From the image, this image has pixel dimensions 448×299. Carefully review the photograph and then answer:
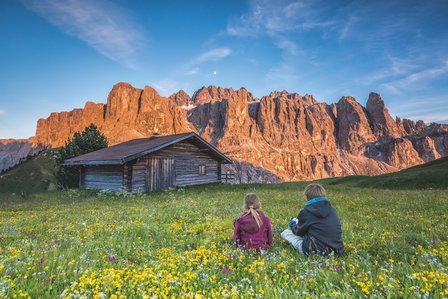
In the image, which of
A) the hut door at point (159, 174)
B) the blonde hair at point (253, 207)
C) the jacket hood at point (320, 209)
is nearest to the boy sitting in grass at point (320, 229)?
the jacket hood at point (320, 209)

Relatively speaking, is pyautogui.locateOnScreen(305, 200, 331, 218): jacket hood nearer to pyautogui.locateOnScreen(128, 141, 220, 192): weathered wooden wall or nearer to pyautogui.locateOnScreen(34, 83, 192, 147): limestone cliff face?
pyautogui.locateOnScreen(128, 141, 220, 192): weathered wooden wall

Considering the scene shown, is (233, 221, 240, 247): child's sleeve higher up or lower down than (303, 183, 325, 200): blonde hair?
lower down

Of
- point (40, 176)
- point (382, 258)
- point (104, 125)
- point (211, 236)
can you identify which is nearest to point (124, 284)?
point (211, 236)

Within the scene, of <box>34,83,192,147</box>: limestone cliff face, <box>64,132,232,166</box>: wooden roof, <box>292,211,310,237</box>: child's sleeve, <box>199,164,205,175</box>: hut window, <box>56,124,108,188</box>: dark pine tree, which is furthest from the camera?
<box>34,83,192,147</box>: limestone cliff face

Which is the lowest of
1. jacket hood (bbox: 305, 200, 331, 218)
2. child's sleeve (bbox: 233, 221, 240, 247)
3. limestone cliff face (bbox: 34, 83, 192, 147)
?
child's sleeve (bbox: 233, 221, 240, 247)

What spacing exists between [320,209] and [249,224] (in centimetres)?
166

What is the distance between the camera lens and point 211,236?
6727 mm

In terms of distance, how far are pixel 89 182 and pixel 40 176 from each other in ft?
154

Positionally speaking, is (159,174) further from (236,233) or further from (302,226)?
(302,226)

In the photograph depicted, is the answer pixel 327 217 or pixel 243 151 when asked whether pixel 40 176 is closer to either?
pixel 327 217

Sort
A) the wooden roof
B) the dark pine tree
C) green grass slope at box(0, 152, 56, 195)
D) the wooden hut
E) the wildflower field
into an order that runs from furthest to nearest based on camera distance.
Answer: green grass slope at box(0, 152, 56, 195) → the dark pine tree → the wooden hut → the wooden roof → the wildflower field

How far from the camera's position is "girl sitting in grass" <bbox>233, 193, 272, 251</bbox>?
559 cm

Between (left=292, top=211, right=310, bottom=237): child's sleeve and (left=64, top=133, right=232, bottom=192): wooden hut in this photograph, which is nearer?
(left=292, top=211, right=310, bottom=237): child's sleeve

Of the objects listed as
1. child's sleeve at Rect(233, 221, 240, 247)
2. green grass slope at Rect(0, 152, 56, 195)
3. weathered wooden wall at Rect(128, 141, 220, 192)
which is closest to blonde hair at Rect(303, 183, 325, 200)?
child's sleeve at Rect(233, 221, 240, 247)
